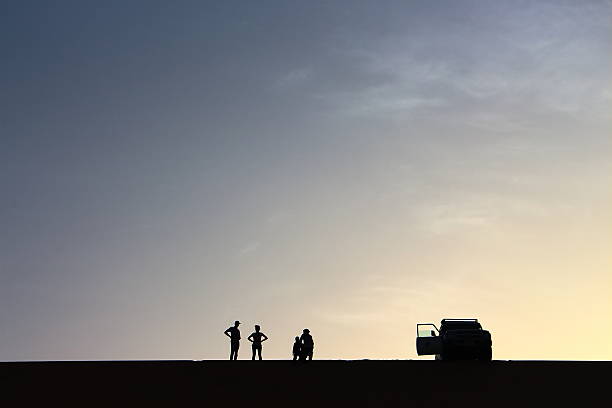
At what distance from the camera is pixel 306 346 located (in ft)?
117

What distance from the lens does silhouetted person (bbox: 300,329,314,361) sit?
35.8 meters

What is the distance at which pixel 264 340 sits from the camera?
1389 inches
